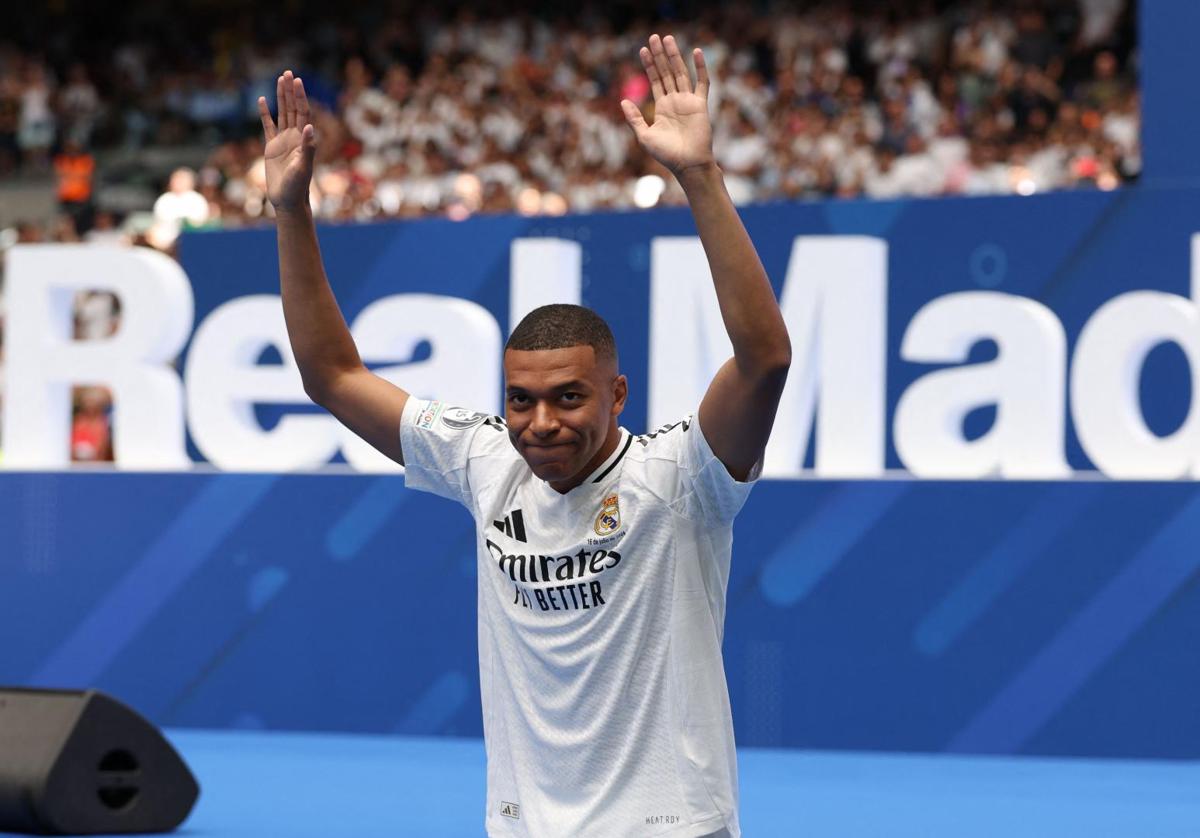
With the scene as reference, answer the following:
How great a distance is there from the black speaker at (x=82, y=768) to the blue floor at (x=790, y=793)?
0.21 meters

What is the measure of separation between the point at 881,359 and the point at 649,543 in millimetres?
5126

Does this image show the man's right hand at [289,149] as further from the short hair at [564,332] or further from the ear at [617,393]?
the ear at [617,393]

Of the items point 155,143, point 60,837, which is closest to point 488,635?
point 60,837

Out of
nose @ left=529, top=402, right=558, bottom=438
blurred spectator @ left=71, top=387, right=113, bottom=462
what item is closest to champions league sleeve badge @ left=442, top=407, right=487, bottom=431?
nose @ left=529, top=402, right=558, bottom=438

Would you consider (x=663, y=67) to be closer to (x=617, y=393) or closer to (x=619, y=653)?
(x=617, y=393)

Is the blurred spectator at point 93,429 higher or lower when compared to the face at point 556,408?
higher

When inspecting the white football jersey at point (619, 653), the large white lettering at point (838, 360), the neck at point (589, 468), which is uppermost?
the large white lettering at point (838, 360)

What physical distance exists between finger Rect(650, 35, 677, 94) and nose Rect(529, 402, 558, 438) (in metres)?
0.58

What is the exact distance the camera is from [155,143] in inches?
832

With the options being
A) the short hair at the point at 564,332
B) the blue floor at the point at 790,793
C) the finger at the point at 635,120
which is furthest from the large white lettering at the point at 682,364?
the finger at the point at 635,120

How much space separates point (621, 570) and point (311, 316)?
2.71 feet

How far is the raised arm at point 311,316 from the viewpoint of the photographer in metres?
3.41

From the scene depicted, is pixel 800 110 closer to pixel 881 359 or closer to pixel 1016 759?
pixel 881 359

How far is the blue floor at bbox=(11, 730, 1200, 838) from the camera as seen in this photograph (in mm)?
6188
